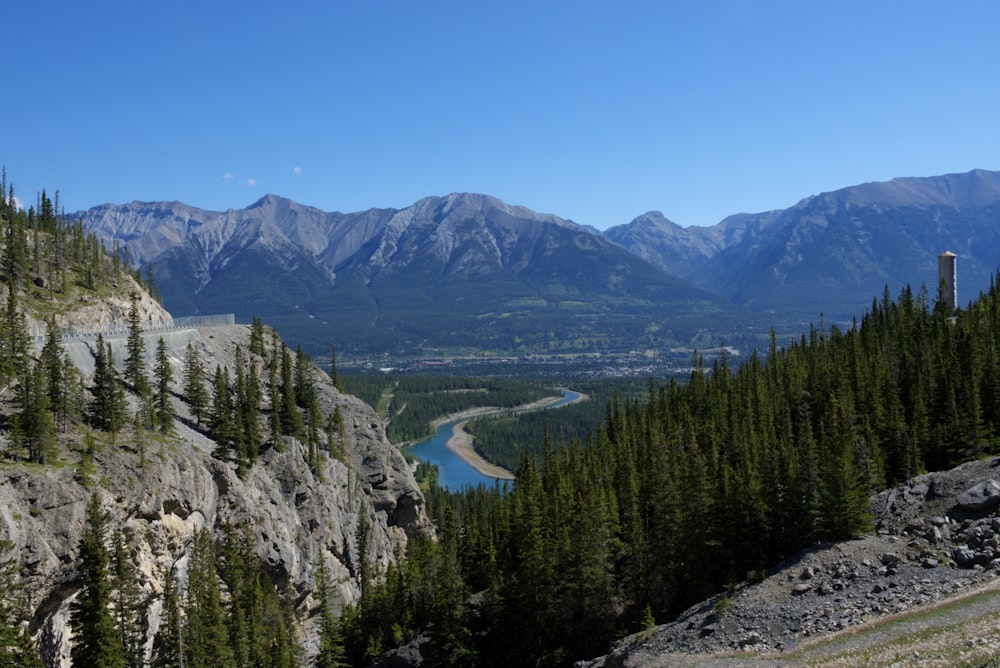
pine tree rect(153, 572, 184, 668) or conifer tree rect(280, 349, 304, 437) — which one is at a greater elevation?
conifer tree rect(280, 349, 304, 437)

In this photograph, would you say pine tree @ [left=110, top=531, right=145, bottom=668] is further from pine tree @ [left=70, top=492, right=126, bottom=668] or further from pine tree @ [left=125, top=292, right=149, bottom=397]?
pine tree @ [left=125, top=292, right=149, bottom=397]

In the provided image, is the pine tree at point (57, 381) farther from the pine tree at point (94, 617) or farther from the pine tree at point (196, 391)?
the pine tree at point (94, 617)

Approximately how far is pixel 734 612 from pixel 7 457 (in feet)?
171

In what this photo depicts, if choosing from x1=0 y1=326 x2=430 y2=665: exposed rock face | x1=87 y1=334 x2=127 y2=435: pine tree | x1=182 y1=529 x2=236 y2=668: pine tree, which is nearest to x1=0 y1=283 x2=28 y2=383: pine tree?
x1=87 y1=334 x2=127 y2=435: pine tree

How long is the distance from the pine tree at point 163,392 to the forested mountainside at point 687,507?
27.8 m

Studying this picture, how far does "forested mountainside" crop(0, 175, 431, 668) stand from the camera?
5238 centimetres

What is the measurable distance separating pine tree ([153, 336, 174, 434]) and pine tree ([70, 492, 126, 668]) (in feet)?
82.5

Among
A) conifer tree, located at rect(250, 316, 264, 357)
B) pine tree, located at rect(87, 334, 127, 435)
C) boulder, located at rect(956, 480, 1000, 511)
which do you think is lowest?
boulder, located at rect(956, 480, 1000, 511)

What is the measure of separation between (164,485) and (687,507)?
4452 cm

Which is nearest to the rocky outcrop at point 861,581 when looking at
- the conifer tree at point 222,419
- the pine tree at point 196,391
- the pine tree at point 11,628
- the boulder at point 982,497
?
the boulder at point 982,497

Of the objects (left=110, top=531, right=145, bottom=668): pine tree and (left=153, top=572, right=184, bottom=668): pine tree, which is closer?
(left=110, top=531, right=145, bottom=668): pine tree

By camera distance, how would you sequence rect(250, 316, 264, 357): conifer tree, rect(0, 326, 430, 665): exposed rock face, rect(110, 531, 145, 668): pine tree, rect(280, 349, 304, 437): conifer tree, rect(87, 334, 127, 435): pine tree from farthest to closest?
1. rect(250, 316, 264, 357): conifer tree
2. rect(280, 349, 304, 437): conifer tree
3. rect(87, 334, 127, 435): pine tree
4. rect(0, 326, 430, 665): exposed rock face
5. rect(110, 531, 145, 668): pine tree

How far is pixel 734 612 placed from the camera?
50.2 metres

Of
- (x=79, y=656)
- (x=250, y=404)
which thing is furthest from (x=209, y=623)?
(x=250, y=404)
